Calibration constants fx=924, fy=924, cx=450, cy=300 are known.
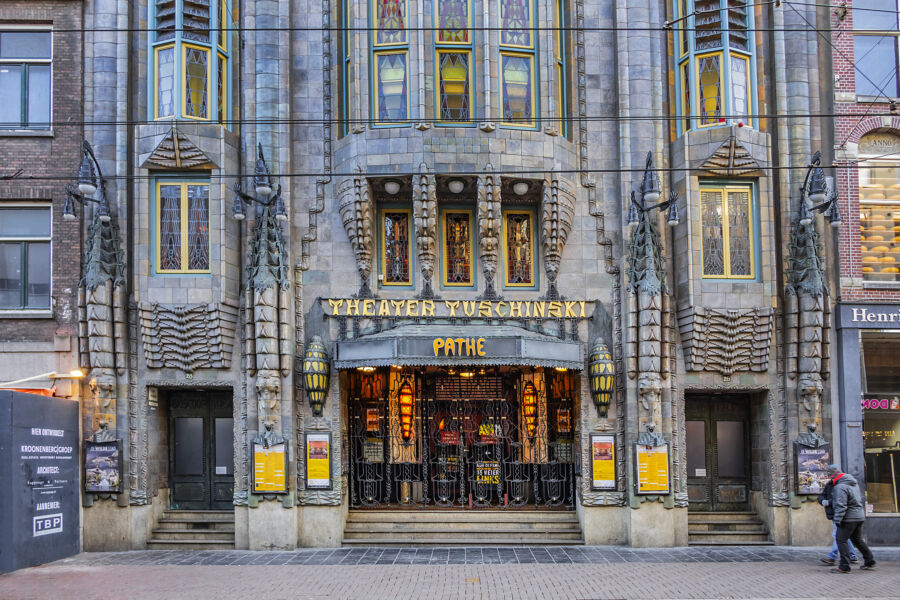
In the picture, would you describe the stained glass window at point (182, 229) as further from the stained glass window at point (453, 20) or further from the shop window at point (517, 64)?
the shop window at point (517, 64)

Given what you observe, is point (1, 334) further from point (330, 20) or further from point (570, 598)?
point (570, 598)

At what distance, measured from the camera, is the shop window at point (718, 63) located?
20.0 metres

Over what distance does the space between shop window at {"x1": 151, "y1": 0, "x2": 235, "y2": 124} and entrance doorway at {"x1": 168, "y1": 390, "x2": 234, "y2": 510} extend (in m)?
6.36

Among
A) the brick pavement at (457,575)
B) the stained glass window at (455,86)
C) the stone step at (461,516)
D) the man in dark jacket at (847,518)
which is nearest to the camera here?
the brick pavement at (457,575)

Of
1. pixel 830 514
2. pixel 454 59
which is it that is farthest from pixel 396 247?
pixel 830 514

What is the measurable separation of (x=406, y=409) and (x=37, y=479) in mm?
7976

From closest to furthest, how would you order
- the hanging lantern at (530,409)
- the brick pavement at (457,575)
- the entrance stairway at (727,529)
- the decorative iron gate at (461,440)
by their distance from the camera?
the brick pavement at (457,575) < the entrance stairway at (727,529) < the decorative iron gate at (461,440) < the hanging lantern at (530,409)

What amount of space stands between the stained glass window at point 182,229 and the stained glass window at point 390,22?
16.9 ft

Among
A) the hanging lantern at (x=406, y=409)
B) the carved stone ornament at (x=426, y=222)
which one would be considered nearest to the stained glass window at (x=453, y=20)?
the carved stone ornament at (x=426, y=222)

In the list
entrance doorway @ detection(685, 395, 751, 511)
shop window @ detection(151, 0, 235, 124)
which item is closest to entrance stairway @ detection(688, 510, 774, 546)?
entrance doorway @ detection(685, 395, 751, 511)

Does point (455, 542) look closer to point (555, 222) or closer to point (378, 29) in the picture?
point (555, 222)

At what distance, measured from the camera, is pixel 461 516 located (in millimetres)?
20578

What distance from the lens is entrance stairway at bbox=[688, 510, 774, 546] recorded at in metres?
20.0

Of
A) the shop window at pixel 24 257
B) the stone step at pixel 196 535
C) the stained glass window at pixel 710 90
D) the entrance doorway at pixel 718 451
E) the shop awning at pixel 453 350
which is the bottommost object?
the stone step at pixel 196 535
